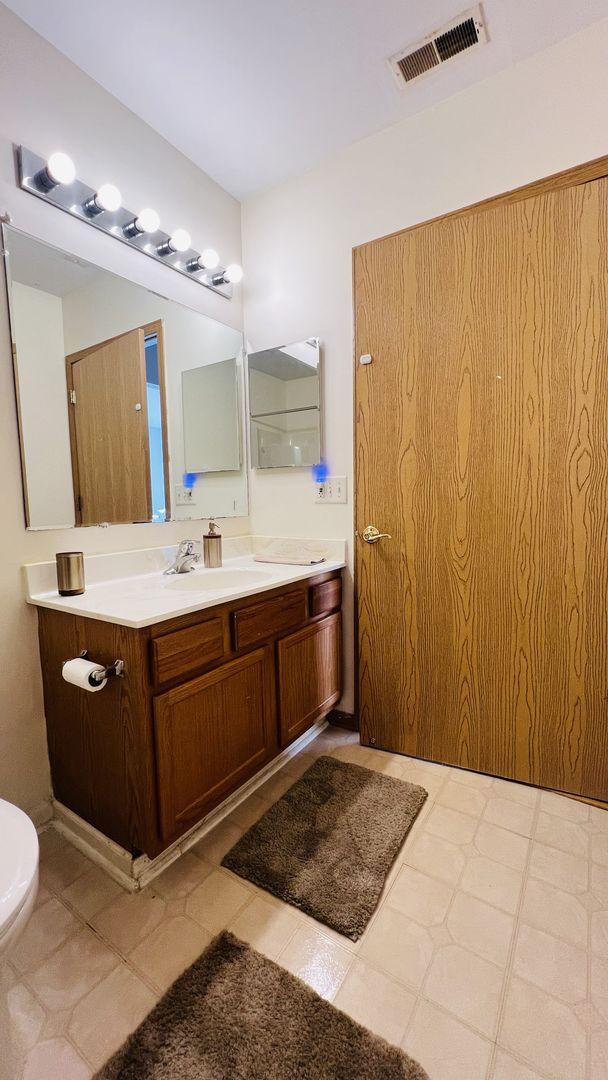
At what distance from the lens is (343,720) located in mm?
2059

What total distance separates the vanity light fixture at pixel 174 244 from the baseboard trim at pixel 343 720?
2101mm

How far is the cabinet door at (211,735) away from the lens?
Result: 1177 millimetres

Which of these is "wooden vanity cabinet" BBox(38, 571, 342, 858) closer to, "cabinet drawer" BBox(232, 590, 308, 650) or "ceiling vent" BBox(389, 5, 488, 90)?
"cabinet drawer" BBox(232, 590, 308, 650)

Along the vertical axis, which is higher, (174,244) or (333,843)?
(174,244)

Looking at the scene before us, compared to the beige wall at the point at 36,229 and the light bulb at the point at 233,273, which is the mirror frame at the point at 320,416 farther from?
the beige wall at the point at 36,229

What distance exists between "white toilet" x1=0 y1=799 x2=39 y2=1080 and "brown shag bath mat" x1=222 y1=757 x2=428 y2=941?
0.57 m

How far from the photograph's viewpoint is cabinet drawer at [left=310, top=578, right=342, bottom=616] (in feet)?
5.82

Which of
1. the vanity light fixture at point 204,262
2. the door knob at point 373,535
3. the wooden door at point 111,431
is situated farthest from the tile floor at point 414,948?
the vanity light fixture at point 204,262

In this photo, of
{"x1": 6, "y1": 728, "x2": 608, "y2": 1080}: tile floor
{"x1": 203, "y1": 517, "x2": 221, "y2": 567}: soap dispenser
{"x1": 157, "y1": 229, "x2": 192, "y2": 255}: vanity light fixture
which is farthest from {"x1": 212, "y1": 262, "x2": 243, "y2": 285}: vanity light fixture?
{"x1": 6, "y1": 728, "x2": 608, "y2": 1080}: tile floor

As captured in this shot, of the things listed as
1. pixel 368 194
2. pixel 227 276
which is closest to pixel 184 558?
pixel 227 276

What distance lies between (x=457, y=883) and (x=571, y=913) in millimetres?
278

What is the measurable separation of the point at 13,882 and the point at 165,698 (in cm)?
47

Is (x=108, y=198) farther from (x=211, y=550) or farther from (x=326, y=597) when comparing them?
(x=326, y=597)

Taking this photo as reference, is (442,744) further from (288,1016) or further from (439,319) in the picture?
(439,319)
